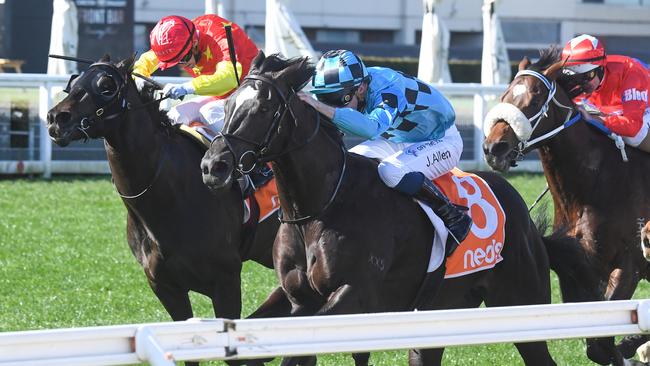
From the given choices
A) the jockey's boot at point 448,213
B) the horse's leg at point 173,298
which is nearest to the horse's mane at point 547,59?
the jockey's boot at point 448,213

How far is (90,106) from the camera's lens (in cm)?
543

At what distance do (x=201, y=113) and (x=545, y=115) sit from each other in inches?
72.3

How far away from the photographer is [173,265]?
549 cm

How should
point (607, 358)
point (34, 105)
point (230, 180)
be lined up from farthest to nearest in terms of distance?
point (34, 105) → point (607, 358) → point (230, 180)

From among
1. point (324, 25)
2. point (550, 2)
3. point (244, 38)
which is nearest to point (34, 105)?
point (244, 38)

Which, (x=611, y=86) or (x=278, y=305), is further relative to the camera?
(x=611, y=86)

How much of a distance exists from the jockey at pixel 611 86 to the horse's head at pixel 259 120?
1880mm

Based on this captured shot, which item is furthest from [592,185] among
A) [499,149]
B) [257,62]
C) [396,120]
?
[257,62]

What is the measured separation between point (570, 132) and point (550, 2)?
29.1 m

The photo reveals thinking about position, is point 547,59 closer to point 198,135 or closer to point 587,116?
point 587,116

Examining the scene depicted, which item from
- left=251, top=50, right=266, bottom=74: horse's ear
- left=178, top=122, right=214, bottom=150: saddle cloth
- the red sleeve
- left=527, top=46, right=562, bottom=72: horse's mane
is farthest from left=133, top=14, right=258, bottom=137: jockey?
the red sleeve

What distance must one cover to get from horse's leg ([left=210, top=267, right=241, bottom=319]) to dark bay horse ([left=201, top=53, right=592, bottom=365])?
0.74m

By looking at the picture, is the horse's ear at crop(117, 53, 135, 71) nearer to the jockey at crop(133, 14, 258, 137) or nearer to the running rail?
the jockey at crop(133, 14, 258, 137)

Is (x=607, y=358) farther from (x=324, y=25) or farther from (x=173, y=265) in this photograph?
(x=324, y=25)
